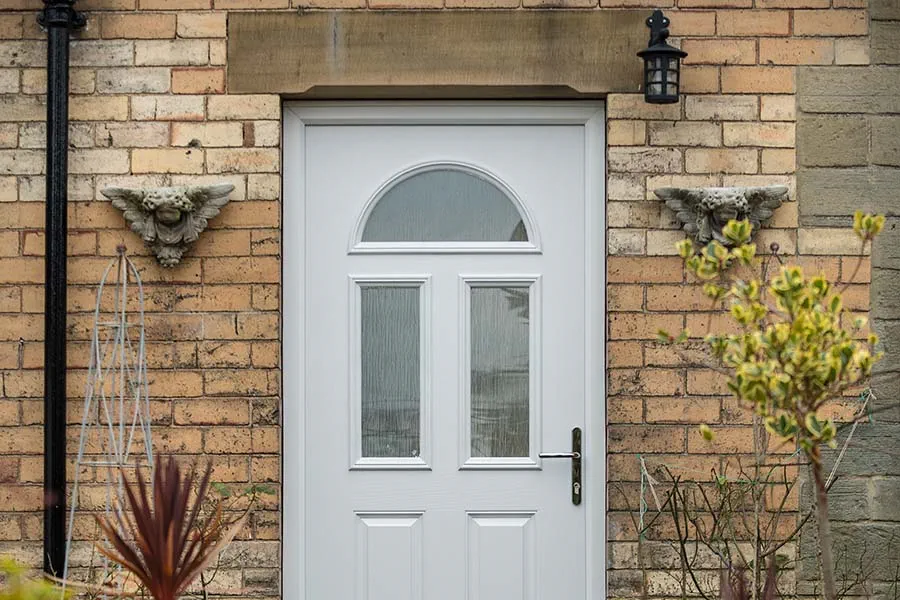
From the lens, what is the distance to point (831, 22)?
4.42 m

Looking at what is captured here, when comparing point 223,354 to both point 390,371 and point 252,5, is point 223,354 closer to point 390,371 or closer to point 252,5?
point 390,371

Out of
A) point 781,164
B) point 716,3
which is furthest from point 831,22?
point 781,164

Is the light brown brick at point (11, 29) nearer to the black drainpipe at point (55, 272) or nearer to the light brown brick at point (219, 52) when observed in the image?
the black drainpipe at point (55, 272)

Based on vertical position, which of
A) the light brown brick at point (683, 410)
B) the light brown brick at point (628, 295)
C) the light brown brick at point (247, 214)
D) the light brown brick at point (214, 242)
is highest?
the light brown brick at point (247, 214)

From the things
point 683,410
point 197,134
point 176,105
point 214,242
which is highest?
point 176,105

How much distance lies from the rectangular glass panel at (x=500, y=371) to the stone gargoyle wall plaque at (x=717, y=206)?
627 millimetres

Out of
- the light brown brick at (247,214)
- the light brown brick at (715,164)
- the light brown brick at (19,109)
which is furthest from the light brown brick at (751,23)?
the light brown brick at (19,109)

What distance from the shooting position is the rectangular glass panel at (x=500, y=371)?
4574mm

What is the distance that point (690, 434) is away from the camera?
442cm

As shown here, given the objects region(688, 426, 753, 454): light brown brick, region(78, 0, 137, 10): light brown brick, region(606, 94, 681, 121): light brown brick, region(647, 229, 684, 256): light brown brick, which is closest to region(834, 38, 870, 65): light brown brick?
region(606, 94, 681, 121): light brown brick

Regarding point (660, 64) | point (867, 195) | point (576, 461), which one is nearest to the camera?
point (660, 64)

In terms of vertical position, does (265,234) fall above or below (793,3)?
below

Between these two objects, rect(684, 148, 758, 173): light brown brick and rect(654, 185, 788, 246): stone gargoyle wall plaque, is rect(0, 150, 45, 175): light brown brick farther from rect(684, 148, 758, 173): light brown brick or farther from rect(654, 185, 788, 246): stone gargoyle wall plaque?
rect(684, 148, 758, 173): light brown brick

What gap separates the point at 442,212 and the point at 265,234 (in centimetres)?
65
